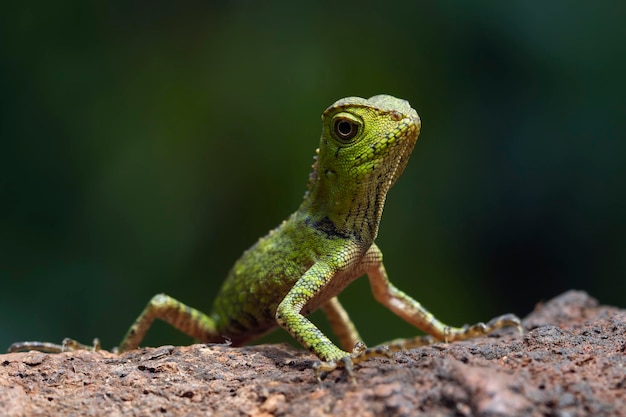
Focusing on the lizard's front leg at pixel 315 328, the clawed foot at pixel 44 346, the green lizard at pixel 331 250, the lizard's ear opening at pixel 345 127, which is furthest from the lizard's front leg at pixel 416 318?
the clawed foot at pixel 44 346

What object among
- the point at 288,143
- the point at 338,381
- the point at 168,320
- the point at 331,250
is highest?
the point at 288,143

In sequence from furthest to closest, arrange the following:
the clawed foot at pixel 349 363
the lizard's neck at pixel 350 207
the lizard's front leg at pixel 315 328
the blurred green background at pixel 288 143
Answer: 1. the blurred green background at pixel 288 143
2. the lizard's neck at pixel 350 207
3. the lizard's front leg at pixel 315 328
4. the clawed foot at pixel 349 363

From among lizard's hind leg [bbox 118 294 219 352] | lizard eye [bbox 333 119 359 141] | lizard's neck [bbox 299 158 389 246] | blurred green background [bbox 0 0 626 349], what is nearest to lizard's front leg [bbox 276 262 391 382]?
lizard's neck [bbox 299 158 389 246]

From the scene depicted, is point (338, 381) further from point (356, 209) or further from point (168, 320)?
point (168, 320)

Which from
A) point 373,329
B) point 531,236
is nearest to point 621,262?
point 531,236

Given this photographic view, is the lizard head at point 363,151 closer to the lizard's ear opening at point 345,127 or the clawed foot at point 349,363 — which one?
the lizard's ear opening at point 345,127

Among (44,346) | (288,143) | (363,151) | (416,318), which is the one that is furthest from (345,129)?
(288,143)

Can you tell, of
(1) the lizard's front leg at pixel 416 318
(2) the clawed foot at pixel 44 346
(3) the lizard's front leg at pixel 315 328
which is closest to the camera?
(3) the lizard's front leg at pixel 315 328
